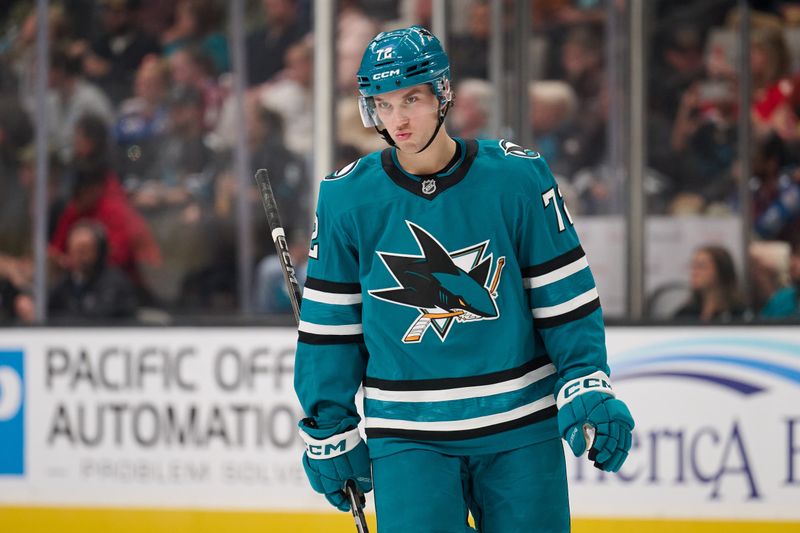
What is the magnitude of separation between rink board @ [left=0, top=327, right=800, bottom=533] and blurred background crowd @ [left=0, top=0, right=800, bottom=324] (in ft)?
1.70

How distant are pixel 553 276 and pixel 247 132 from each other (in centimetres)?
283

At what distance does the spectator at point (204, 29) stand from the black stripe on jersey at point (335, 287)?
110 inches

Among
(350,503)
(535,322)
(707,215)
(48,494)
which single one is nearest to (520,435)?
(535,322)

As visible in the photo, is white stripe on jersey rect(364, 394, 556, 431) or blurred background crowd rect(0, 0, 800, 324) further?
blurred background crowd rect(0, 0, 800, 324)

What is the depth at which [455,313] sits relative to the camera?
2.17m

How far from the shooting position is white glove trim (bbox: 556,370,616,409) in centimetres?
213

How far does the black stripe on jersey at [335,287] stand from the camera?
7.36 ft

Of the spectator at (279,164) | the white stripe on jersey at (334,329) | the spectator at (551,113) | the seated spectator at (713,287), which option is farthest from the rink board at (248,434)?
the white stripe on jersey at (334,329)

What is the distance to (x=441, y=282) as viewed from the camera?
218cm

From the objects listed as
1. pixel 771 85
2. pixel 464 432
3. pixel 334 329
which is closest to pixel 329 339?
pixel 334 329

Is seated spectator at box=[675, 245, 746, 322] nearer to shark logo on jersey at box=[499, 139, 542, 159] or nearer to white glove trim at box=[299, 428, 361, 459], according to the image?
shark logo on jersey at box=[499, 139, 542, 159]

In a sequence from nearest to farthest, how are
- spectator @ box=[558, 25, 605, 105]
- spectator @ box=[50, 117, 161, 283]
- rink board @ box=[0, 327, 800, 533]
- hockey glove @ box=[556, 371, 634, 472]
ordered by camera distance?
hockey glove @ box=[556, 371, 634, 472] < rink board @ box=[0, 327, 800, 533] < spectator @ box=[50, 117, 161, 283] < spectator @ box=[558, 25, 605, 105]

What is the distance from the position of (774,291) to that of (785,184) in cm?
55

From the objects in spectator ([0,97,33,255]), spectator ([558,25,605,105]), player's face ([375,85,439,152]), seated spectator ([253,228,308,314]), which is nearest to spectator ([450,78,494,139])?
spectator ([558,25,605,105])
